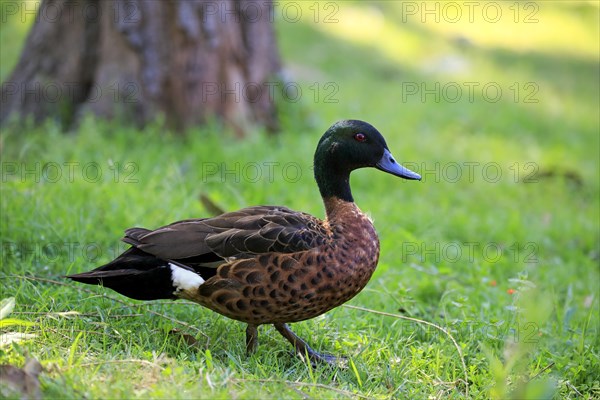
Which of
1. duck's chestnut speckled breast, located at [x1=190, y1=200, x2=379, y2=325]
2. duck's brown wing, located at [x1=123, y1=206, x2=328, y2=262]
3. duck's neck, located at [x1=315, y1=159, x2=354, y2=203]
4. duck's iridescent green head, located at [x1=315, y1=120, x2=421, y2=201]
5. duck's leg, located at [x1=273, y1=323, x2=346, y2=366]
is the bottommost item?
duck's leg, located at [x1=273, y1=323, x2=346, y2=366]

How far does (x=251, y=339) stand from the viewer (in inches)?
128

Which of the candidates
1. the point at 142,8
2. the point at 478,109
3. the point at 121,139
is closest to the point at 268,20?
the point at 142,8

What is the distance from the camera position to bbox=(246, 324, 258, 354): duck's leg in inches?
127

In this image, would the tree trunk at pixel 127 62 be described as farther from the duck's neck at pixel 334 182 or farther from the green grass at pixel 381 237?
the duck's neck at pixel 334 182

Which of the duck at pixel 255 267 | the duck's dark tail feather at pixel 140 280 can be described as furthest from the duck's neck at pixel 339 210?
the duck's dark tail feather at pixel 140 280

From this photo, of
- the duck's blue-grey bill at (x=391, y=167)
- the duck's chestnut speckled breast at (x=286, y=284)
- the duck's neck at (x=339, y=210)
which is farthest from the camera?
the duck's blue-grey bill at (x=391, y=167)

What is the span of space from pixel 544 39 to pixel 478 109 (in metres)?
4.67

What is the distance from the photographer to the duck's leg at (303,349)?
3.23 metres

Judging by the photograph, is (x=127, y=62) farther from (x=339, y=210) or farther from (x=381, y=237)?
(x=339, y=210)

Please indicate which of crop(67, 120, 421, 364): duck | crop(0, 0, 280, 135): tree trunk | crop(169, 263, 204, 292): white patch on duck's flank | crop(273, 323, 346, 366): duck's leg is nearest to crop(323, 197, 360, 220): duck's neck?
crop(67, 120, 421, 364): duck

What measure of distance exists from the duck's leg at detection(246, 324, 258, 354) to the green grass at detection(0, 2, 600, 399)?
0.13 ft

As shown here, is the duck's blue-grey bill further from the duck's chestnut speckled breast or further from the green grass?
the green grass

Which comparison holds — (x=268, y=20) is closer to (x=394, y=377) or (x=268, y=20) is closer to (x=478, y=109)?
(x=478, y=109)

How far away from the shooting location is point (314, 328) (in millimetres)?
3594
